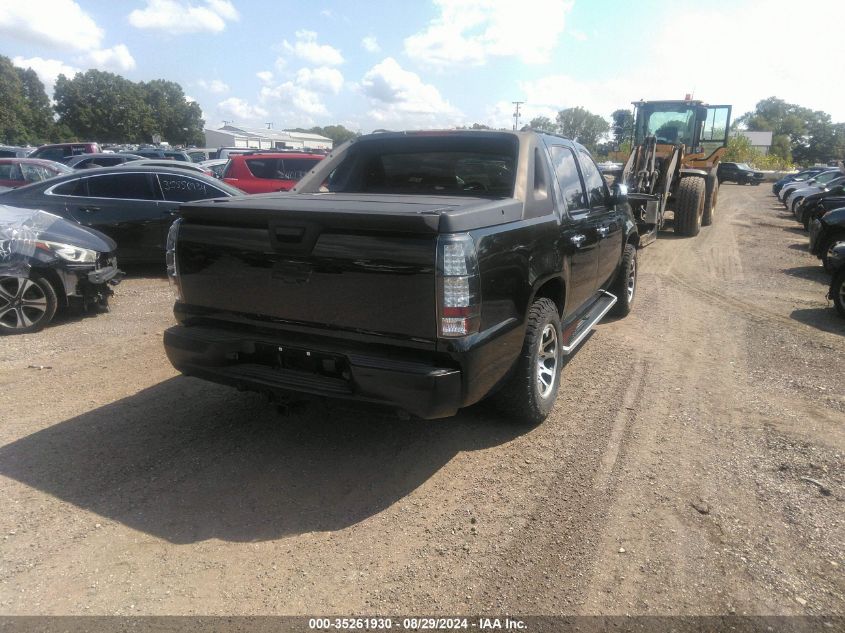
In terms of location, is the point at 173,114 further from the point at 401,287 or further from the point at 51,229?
the point at 401,287

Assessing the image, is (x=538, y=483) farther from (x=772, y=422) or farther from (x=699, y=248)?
(x=699, y=248)

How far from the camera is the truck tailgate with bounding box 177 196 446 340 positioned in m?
2.98

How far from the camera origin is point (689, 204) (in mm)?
14023

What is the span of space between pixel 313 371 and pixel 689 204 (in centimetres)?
1303

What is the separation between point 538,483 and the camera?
11.5 feet

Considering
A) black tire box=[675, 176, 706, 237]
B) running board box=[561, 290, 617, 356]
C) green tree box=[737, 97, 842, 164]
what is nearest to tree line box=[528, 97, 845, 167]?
green tree box=[737, 97, 842, 164]

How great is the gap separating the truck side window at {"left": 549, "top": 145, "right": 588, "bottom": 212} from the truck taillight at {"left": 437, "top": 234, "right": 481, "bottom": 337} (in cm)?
180

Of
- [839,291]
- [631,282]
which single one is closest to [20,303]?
[631,282]

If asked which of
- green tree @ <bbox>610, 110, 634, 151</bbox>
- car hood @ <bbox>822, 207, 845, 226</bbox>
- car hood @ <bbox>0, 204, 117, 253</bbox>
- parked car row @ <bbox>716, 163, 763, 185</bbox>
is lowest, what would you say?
parked car row @ <bbox>716, 163, 763, 185</bbox>

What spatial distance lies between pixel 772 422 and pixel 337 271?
3.30m

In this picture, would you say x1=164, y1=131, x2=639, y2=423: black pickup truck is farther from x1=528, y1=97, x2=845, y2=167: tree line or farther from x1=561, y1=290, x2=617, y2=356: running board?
x1=528, y1=97, x2=845, y2=167: tree line

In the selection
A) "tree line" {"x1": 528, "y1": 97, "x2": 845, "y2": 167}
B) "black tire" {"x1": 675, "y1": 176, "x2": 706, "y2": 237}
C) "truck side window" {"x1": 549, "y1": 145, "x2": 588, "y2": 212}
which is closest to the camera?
"truck side window" {"x1": 549, "y1": 145, "x2": 588, "y2": 212}

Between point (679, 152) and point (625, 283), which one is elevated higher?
point (679, 152)

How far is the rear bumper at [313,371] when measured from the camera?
9.84ft
